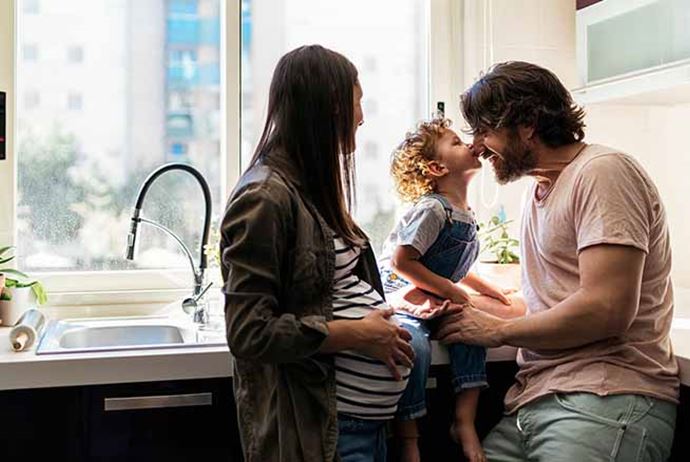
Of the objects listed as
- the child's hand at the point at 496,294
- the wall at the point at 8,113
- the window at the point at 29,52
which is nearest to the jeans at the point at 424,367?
the child's hand at the point at 496,294

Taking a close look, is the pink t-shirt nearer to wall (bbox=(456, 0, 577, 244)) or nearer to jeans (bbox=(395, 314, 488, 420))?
jeans (bbox=(395, 314, 488, 420))

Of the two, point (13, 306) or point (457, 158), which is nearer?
point (457, 158)

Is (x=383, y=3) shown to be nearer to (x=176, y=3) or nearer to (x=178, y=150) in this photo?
(x=176, y=3)

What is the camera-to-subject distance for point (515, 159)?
1489 mm

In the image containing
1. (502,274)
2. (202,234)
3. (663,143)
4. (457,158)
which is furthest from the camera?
(663,143)

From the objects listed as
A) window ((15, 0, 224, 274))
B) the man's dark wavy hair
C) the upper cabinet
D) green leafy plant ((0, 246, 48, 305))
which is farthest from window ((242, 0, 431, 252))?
the man's dark wavy hair

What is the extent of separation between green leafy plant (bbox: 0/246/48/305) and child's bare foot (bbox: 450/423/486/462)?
3.84ft

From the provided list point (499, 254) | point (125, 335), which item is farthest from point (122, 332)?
point (499, 254)

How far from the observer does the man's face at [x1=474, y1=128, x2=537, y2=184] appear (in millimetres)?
1480

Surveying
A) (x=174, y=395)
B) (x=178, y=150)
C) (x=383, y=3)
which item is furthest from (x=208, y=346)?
(x=383, y=3)

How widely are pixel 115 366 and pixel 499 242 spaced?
1.15 meters

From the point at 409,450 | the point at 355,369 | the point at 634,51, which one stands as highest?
the point at 634,51

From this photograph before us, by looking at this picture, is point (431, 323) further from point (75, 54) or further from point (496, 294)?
point (75, 54)

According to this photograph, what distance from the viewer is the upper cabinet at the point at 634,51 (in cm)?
189
